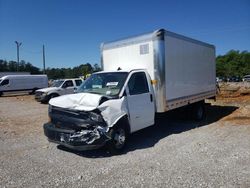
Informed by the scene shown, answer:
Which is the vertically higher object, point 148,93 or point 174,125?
point 148,93

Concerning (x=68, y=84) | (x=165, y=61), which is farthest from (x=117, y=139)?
(x=68, y=84)

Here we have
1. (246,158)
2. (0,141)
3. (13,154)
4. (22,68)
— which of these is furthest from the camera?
(22,68)

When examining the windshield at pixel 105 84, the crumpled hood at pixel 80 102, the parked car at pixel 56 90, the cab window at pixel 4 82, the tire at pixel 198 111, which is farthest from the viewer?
the cab window at pixel 4 82

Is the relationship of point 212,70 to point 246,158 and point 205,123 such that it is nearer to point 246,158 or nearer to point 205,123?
point 205,123

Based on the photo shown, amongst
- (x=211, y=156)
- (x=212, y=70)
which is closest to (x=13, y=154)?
(x=211, y=156)

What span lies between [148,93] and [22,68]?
105 meters

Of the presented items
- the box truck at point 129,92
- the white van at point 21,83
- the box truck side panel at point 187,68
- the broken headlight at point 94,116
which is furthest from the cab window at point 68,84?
the broken headlight at point 94,116

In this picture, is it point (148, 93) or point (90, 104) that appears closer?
point (90, 104)

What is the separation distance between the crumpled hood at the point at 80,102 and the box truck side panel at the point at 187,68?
8.97ft

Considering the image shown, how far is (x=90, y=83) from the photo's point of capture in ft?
24.5

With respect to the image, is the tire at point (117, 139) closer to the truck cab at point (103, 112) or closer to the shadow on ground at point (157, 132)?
the truck cab at point (103, 112)

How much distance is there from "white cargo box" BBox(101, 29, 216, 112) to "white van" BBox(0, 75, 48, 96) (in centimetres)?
2425

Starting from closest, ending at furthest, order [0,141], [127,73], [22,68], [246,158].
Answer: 1. [246,158]
2. [127,73]
3. [0,141]
4. [22,68]

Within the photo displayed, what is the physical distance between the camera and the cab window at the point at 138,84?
689 cm
